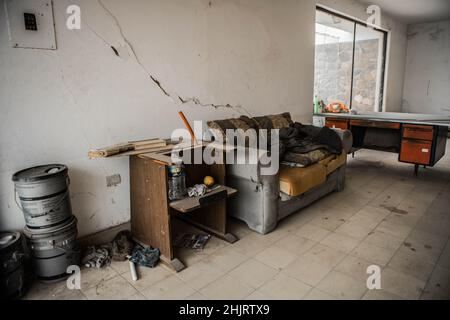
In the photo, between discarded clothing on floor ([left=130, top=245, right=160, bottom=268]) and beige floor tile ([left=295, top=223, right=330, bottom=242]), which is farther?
beige floor tile ([left=295, top=223, right=330, bottom=242])

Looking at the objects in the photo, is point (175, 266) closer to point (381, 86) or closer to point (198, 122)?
point (198, 122)

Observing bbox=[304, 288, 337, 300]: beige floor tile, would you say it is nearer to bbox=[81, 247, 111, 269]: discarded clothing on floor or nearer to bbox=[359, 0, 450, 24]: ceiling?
bbox=[81, 247, 111, 269]: discarded clothing on floor

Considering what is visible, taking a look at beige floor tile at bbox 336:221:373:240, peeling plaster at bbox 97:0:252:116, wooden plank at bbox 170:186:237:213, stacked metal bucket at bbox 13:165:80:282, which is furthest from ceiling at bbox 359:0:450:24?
stacked metal bucket at bbox 13:165:80:282

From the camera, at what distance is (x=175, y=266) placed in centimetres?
209

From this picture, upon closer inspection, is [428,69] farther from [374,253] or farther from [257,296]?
[257,296]

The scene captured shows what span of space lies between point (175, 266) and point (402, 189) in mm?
2851

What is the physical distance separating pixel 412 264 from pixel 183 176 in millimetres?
1685

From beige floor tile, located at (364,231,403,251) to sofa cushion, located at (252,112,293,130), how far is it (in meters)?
1.51

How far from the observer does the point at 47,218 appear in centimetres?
190

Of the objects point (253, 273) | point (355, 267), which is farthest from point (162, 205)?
point (355, 267)

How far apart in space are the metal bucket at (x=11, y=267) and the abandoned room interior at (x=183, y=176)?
1 centimetres

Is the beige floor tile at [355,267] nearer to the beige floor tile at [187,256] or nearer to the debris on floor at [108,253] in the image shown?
the beige floor tile at [187,256]

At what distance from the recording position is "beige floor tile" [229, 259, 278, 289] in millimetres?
1961
